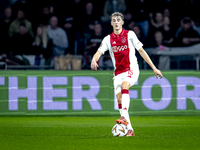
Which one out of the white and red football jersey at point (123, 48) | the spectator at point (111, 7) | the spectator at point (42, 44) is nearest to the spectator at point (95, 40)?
the spectator at point (111, 7)

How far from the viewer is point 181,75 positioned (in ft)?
A: 37.7

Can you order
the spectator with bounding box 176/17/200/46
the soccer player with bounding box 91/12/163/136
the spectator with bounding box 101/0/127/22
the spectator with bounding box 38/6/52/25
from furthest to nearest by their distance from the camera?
the spectator with bounding box 101/0/127/22 < the spectator with bounding box 38/6/52/25 < the spectator with bounding box 176/17/200/46 < the soccer player with bounding box 91/12/163/136

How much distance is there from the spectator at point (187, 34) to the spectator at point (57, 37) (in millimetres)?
3842

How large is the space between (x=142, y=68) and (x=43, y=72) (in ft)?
10.1

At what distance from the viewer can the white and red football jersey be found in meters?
6.48

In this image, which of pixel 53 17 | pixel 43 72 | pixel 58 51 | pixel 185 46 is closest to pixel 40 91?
pixel 43 72

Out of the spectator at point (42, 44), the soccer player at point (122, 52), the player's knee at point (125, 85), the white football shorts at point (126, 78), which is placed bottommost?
the player's knee at point (125, 85)

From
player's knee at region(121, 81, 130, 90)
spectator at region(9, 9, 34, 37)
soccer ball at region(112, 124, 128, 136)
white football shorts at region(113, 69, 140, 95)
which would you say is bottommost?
soccer ball at region(112, 124, 128, 136)

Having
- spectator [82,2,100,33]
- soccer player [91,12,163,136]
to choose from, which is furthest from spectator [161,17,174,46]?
soccer player [91,12,163,136]

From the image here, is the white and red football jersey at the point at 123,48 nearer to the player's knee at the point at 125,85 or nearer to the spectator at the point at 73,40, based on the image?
the player's knee at the point at 125,85

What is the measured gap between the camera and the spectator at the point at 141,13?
14116mm

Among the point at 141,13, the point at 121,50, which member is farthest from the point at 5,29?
the point at 121,50

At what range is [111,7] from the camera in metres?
14.5

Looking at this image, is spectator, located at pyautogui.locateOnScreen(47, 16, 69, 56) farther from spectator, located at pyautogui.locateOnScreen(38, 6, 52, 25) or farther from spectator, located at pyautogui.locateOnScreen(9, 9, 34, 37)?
spectator, located at pyautogui.locateOnScreen(9, 9, 34, 37)
